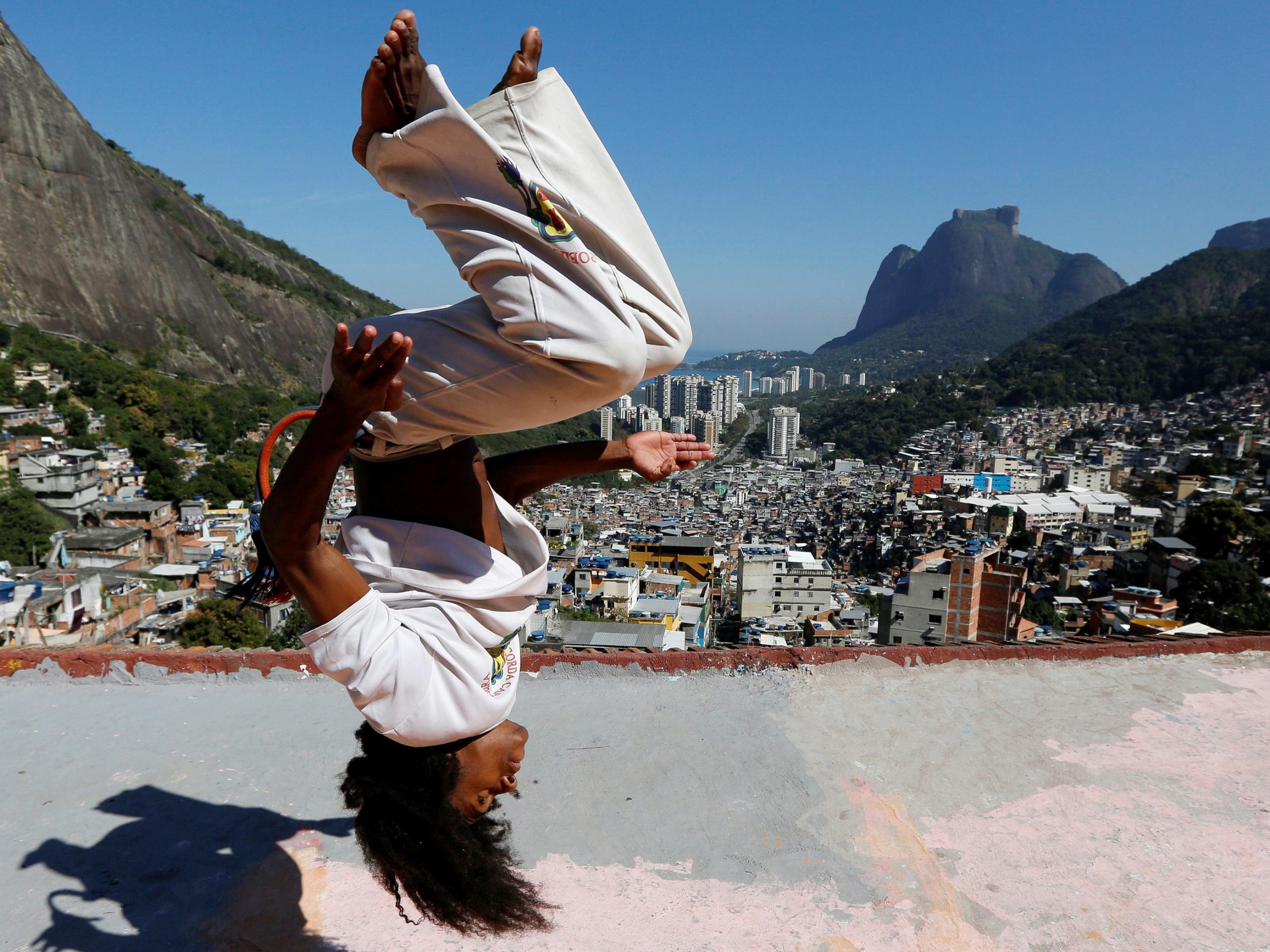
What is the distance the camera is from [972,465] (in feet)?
141

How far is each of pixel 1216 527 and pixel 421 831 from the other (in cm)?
2747

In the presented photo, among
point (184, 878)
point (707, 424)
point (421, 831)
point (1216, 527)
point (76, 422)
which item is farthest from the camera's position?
point (707, 424)

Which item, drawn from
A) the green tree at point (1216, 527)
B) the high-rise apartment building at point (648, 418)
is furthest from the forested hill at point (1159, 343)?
the green tree at point (1216, 527)

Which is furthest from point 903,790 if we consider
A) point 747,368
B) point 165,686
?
point 747,368

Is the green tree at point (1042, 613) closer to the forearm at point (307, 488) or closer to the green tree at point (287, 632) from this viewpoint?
the green tree at point (287, 632)

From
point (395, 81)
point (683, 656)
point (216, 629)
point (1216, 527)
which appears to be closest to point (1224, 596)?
point (1216, 527)

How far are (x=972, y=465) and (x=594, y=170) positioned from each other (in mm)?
45742

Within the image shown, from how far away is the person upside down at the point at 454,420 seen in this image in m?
0.94

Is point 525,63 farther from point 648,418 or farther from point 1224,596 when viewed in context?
point 648,418

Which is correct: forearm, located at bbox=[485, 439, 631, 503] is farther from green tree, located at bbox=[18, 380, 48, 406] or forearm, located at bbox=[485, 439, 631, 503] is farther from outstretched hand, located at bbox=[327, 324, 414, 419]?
green tree, located at bbox=[18, 380, 48, 406]

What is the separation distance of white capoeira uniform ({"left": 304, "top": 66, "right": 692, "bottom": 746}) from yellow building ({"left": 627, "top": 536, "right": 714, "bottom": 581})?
2203 centimetres

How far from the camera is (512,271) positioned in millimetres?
959

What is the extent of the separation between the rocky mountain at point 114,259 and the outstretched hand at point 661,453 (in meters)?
29.8

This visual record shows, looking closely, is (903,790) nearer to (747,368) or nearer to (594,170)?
(594,170)
